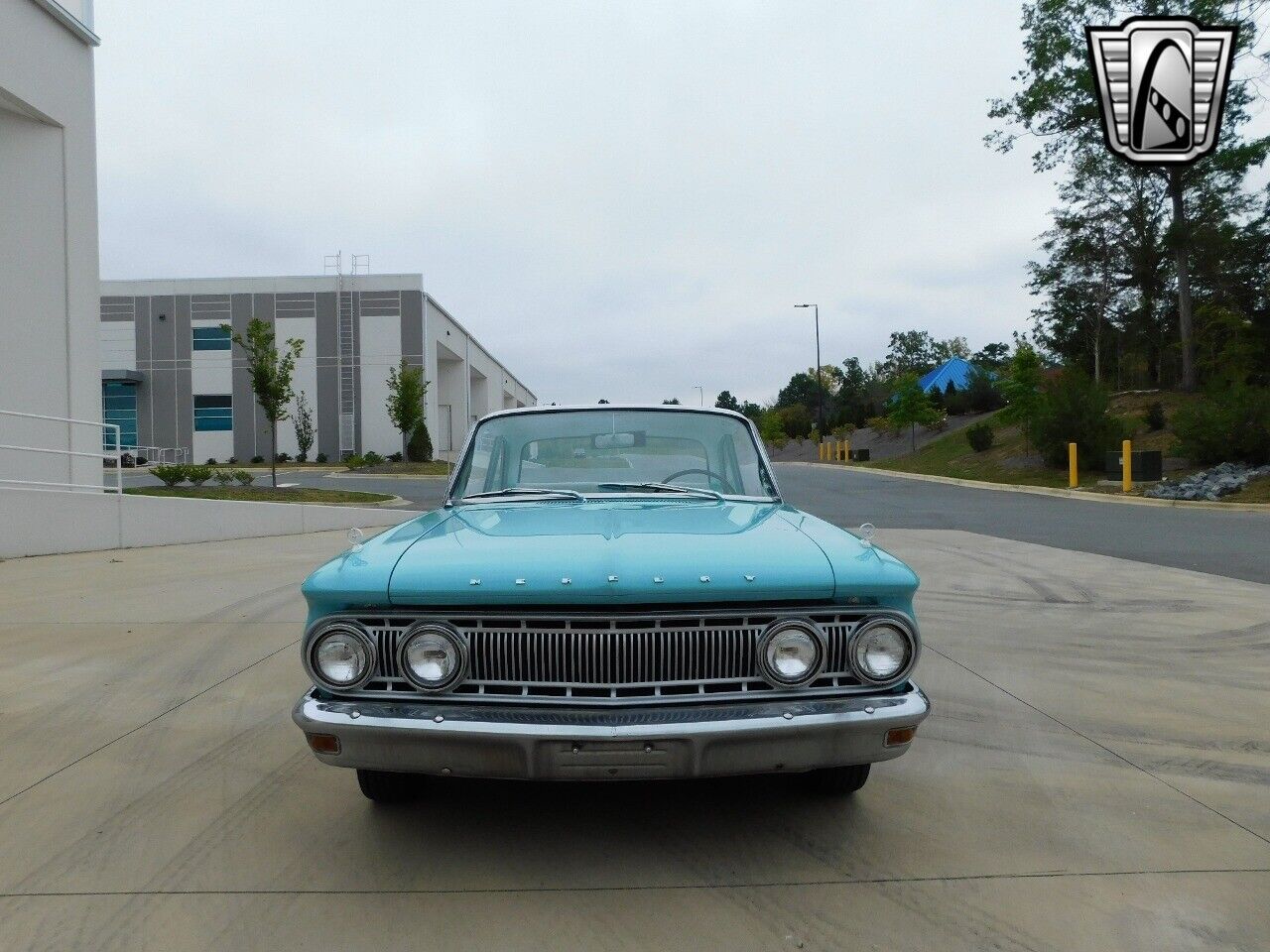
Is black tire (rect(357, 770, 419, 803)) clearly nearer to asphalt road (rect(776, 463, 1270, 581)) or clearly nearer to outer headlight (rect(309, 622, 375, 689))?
outer headlight (rect(309, 622, 375, 689))

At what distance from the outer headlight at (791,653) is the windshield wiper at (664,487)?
1.39 meters

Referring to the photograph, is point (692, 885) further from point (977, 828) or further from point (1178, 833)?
point (1178, 833)

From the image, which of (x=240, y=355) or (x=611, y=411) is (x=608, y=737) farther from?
(x=240, y=355)

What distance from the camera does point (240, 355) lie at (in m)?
45.3

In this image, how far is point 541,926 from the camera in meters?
2.53

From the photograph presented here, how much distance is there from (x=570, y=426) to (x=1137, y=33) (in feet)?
30.9

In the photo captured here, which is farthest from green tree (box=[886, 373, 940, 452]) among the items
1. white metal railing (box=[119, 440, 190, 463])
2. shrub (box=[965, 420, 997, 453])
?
white metal railing (box=[119, 440, 190, 463])

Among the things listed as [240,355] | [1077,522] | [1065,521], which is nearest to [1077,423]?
[1065,521]

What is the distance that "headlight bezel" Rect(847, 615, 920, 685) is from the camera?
277cm

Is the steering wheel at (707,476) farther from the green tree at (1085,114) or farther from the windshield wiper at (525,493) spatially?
the green tree at (1085,114)

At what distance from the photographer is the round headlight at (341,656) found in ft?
8.99

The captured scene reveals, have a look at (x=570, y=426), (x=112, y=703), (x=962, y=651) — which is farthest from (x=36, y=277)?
(x=962, y=651)

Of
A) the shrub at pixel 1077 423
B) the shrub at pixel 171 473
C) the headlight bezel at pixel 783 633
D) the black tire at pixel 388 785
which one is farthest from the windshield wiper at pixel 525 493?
the shrub at pixel 1077 423

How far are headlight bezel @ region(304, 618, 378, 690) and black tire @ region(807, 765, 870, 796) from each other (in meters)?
1.56
